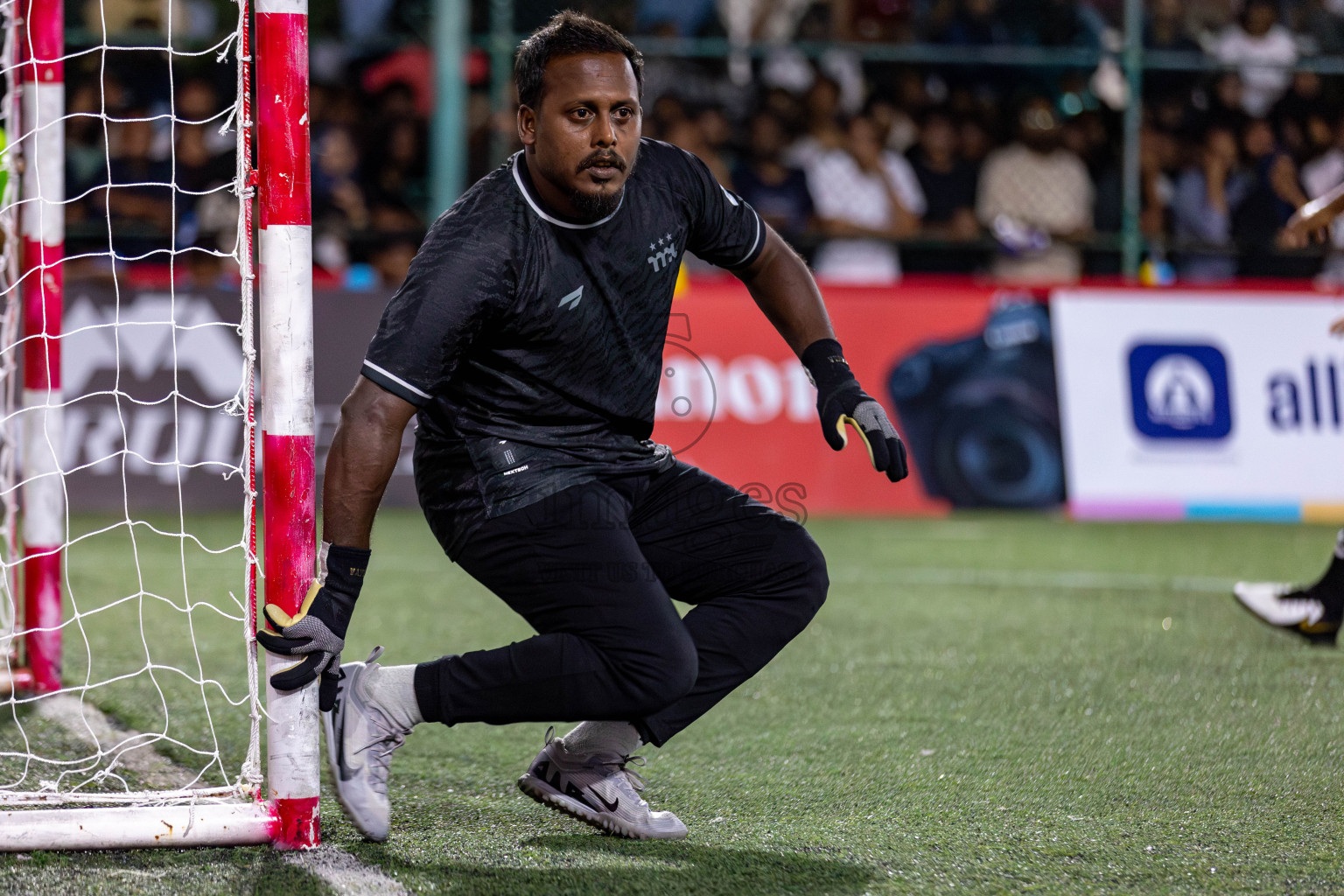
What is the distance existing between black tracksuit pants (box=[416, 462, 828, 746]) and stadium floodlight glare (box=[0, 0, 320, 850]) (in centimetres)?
38

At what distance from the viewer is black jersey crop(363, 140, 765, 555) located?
313 cm

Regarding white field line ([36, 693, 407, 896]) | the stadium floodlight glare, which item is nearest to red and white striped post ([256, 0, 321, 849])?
the stadium floodlight glare

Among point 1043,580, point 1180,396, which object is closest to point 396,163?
point 1180,396

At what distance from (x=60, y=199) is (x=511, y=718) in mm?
2192

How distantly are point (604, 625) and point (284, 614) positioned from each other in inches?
25.7

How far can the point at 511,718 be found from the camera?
3.32m

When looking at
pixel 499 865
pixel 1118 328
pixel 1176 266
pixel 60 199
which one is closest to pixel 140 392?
pixel 60 199

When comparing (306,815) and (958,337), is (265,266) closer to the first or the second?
(306,815)

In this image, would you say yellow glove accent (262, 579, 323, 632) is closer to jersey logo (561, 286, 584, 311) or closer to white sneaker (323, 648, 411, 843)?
white sneaker (323, 648, 411, 843)

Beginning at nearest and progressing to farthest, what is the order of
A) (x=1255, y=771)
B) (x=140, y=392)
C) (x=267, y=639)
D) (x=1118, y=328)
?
(x=267, y=639), (x=1255, y=771), (x=140, y=392), (x=1118, y=328)

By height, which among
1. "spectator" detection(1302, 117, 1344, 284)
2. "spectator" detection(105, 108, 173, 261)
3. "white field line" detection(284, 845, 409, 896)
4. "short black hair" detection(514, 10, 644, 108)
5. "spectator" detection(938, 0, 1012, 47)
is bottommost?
"white field line" detection(284, 845, 409, 896)

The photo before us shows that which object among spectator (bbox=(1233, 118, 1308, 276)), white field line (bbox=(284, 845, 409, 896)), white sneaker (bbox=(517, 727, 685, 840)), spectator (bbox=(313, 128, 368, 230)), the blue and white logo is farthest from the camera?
spectator (bbox=(1233, 118, 1308, 276))

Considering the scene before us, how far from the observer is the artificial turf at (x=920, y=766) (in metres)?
3.08

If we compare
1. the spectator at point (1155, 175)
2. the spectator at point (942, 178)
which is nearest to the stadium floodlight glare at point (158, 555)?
the spectator at point (942, 178)
